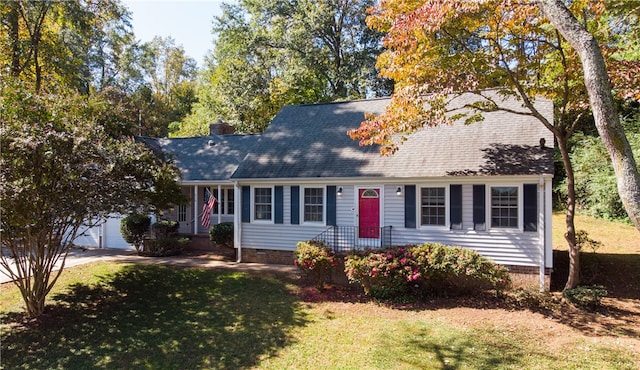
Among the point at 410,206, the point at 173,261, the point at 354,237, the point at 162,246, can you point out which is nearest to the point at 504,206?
the point at 410,206

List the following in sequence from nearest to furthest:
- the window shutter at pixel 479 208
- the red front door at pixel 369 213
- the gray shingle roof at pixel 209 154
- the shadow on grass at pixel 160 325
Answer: the shadow on grass at pixel 160 325 → the window shutter at pixel 479 208 → the red front door at pixel 369 213 → the gray shingle roof at pixel 209 154

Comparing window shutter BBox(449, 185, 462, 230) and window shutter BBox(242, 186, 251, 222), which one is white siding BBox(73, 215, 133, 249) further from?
window shutter BBox(449, 185, 462, 230)

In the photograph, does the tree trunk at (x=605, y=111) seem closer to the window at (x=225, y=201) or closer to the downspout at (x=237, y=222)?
the downspout at (x=237, y=222)

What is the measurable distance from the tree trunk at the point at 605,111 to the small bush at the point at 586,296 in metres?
4.32

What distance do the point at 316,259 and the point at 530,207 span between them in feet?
17.9

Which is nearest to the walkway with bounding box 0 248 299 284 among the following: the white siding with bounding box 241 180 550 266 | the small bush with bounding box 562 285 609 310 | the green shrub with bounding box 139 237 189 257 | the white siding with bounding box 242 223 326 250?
the green shrub with bounding box 139 237 189 257

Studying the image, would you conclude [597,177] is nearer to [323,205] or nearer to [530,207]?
[530,207]

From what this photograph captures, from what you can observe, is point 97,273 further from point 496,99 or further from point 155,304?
point 496,99

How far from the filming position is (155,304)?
9.23m

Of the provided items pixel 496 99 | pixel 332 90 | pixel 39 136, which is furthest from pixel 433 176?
pixel 332 90

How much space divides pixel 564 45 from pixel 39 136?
11.6m

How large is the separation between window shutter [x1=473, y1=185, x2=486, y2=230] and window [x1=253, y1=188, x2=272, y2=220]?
6.33m

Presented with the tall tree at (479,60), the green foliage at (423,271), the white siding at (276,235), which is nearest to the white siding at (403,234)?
the white siding at (276,235)

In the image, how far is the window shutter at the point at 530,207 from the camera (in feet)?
30.8
